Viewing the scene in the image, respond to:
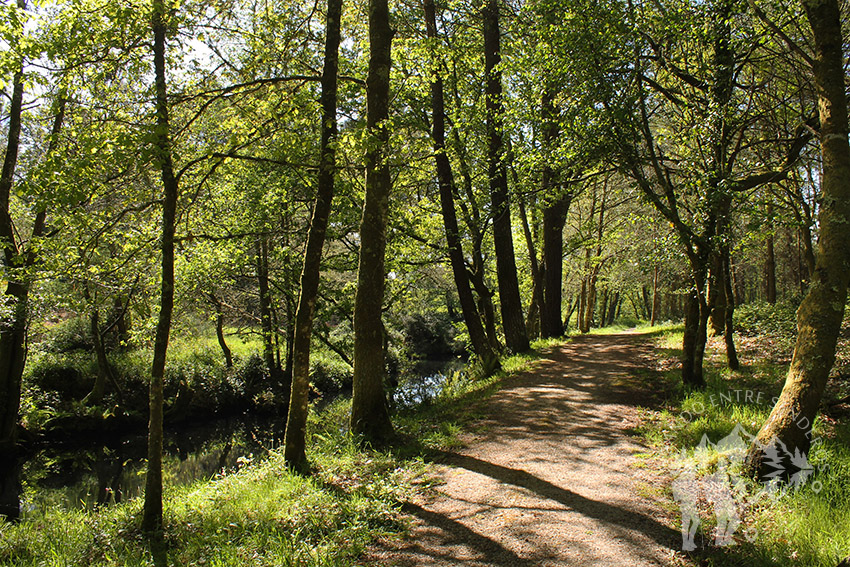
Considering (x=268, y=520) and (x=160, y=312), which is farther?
(x=160, y=312)

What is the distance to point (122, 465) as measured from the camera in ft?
38.7

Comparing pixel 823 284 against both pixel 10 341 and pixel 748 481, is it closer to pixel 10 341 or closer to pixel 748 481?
pixel 748 481

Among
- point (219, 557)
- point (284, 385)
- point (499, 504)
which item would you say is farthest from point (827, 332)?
point (284, 385)

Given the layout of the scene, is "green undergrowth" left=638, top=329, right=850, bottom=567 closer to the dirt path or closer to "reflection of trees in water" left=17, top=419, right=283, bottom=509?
the dirt path

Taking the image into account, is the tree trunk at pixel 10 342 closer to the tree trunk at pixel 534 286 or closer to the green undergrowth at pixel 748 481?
the green undergrowth at pixel 748 481

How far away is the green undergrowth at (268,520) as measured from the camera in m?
4.14

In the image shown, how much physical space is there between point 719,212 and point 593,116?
2.36 m

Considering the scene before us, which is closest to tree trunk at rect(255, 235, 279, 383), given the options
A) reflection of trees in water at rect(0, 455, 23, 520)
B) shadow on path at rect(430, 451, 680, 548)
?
reflection of trees in water at rect(0, 455, 23, 520)

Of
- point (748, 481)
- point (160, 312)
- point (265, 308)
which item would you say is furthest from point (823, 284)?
point (265, 308)

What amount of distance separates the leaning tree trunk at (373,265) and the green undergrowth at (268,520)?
52 cm

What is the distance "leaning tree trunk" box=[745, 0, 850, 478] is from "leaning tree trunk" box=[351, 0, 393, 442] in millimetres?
4543

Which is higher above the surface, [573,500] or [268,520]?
[573,500]

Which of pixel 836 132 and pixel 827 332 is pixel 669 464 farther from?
pixel 836 132

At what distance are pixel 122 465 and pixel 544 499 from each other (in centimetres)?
1135
